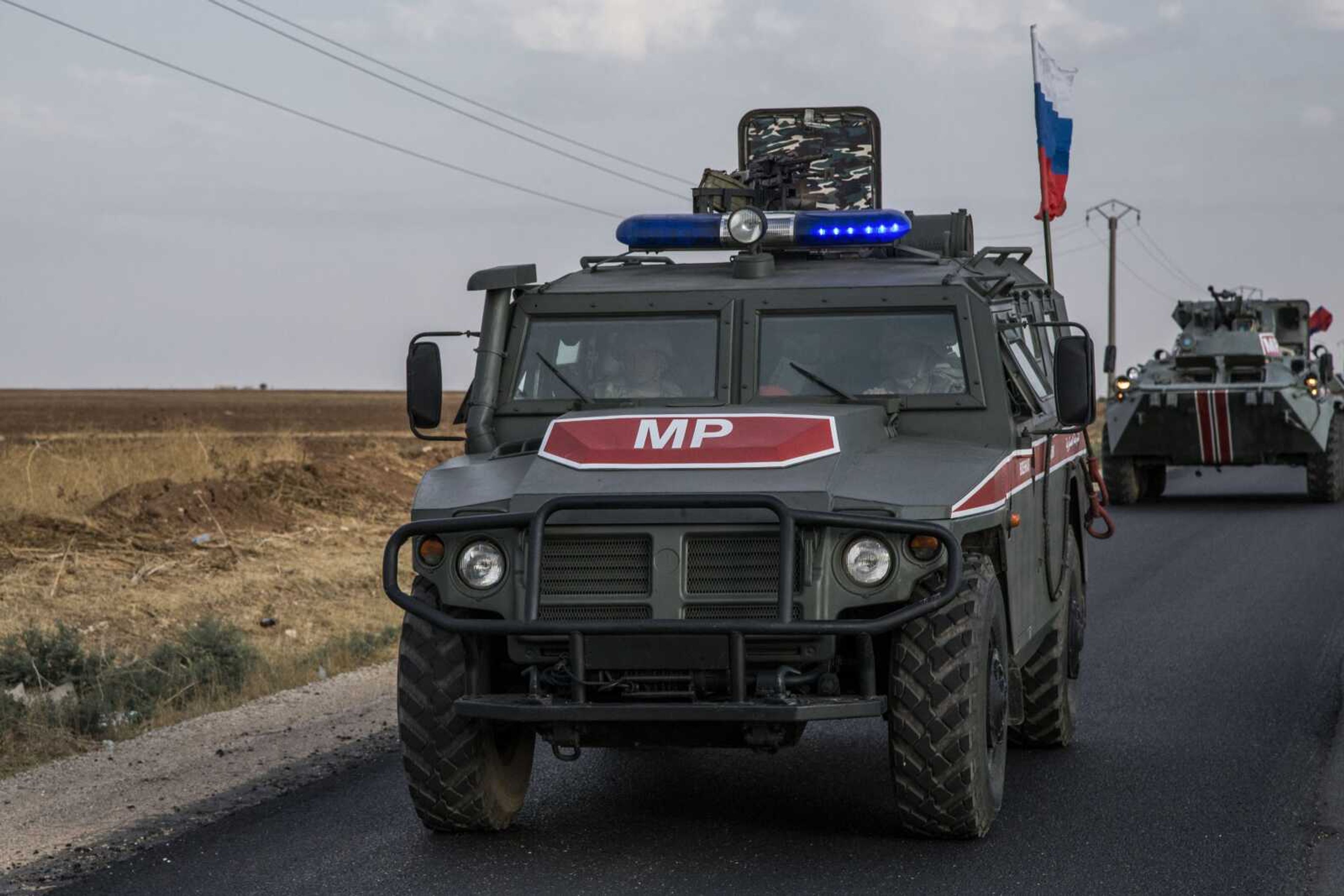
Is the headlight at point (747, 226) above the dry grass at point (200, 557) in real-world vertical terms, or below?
above

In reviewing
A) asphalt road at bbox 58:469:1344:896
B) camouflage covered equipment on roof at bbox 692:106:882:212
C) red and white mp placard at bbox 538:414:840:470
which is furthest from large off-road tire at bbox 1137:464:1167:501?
red and white mp placard at bbox 538:414:840:470

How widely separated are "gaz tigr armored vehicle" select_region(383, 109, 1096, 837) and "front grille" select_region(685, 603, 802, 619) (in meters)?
0.01

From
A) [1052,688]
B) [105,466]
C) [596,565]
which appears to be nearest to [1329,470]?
[105,466]

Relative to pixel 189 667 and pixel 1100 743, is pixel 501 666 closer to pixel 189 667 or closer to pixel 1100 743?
pixel 1100 743

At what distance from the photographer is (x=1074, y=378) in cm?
755

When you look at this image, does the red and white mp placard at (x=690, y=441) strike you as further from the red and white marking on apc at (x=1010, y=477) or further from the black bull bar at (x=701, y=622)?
the red and white marking on apc at (x=1010, y=477)

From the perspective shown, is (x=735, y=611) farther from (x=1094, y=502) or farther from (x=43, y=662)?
(x=43, y=662)

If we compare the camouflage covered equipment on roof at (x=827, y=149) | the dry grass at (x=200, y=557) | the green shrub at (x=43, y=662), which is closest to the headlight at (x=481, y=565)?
the dry grass at (x=200, y=557)

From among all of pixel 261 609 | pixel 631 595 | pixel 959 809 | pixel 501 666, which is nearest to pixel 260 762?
pixel 501 666

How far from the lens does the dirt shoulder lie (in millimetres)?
6895

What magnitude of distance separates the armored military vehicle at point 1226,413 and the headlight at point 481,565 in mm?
18013

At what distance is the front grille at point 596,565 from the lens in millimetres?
6289

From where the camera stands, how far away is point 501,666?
6.65 meters

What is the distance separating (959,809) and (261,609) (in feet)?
31.5
